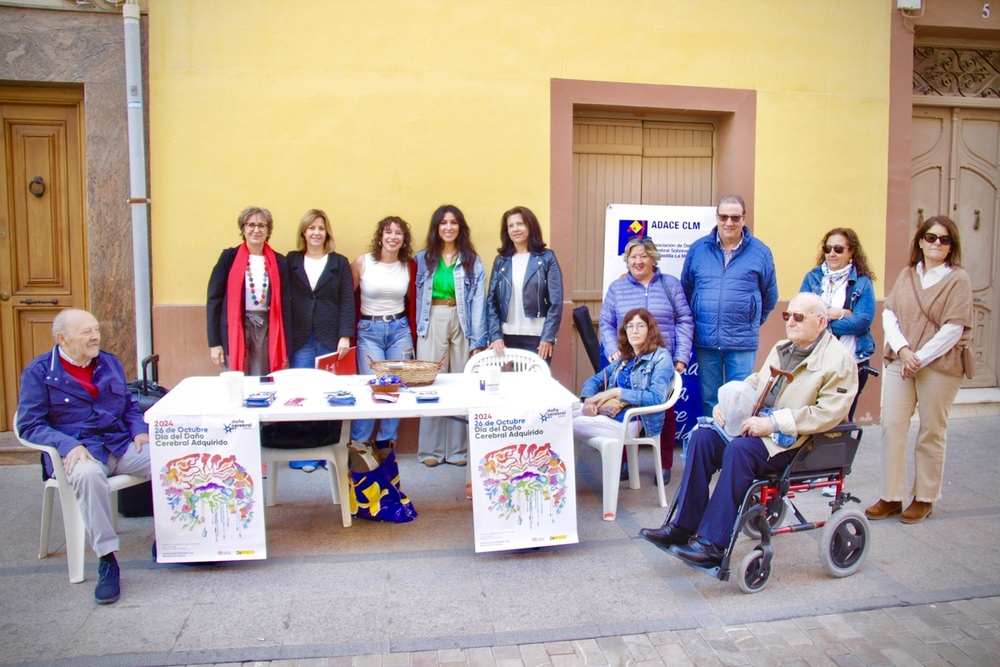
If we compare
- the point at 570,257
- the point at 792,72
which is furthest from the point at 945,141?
the point at 570,257

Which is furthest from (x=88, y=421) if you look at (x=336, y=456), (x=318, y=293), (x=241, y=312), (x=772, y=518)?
(x=772, y=518)

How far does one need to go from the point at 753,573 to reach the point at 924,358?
A: 1.67m

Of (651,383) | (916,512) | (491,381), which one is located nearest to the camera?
(491,381)

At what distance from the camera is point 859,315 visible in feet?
16.5

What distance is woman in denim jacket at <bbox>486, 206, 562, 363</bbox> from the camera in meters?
5.65

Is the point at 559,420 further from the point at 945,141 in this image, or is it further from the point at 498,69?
the point at 945,141

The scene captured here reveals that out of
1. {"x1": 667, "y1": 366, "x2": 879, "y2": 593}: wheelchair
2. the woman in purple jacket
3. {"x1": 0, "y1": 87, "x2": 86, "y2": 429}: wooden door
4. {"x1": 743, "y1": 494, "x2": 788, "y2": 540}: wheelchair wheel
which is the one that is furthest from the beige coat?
{"x1": 0, "y1": 87, "x2": 86, "y2": 429}: wooden door

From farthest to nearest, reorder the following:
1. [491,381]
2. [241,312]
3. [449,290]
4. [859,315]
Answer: [449,290]
[241,312]
[859,315]
[491,381]

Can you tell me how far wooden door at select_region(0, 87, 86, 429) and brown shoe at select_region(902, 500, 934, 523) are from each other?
5562 mm

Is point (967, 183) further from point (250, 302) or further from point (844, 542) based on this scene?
point (250, 302)

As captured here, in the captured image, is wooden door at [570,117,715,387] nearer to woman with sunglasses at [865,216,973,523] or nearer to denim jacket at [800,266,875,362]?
denim jacket at [800,266,875,362]

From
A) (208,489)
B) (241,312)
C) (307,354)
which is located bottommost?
(208,489)

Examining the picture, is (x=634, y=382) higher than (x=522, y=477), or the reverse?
(x=634, y=382)

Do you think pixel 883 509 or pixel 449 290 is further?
pixel 449 290
